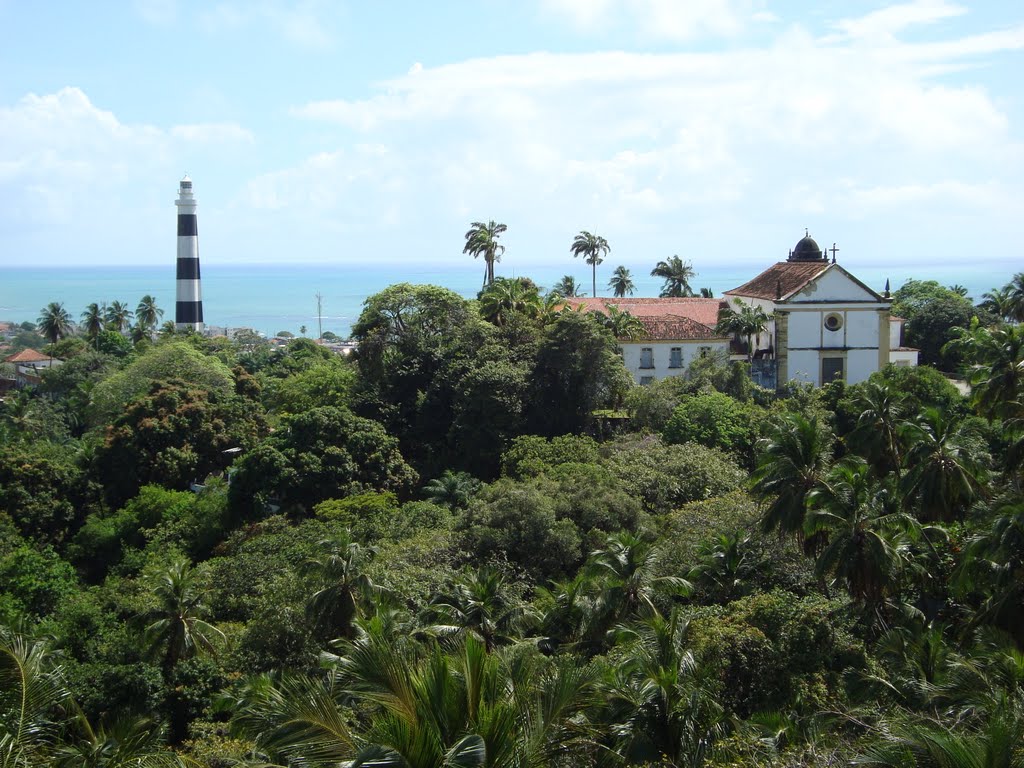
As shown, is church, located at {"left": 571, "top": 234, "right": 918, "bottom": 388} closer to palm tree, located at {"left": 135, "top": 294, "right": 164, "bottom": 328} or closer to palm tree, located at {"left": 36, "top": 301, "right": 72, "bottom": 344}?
palm tree, located at {"left": 135, "top": 294, "right": 164, "bottom": 328}

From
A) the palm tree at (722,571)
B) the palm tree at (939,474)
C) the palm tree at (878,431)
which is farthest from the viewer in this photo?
the palm tree at (878,431)

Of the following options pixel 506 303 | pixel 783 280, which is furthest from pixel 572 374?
pixel 783 280

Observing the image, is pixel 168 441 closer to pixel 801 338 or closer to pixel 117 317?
pixel 801 338

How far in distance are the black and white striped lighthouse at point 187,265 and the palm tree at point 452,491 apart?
52.1m

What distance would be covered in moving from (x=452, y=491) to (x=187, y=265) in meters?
57.1

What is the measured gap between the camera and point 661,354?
1842 inches

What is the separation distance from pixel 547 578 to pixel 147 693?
10399mm

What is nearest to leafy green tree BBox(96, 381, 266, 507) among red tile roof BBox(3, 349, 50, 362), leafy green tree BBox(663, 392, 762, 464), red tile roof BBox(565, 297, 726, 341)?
red tile roof BBox(565, 297, 726, 341)

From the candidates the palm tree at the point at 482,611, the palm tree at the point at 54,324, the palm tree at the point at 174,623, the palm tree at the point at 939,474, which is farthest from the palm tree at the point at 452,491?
the palm tree at the point at 54,324

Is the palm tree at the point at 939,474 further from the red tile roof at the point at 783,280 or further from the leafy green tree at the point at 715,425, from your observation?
the red tile roof at the point at 783,280

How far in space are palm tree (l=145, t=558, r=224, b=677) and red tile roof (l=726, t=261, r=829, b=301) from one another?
30.7 meters

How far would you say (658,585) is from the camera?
2112 cm

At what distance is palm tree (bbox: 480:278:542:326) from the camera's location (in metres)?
45.4

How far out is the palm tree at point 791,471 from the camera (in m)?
21.8
